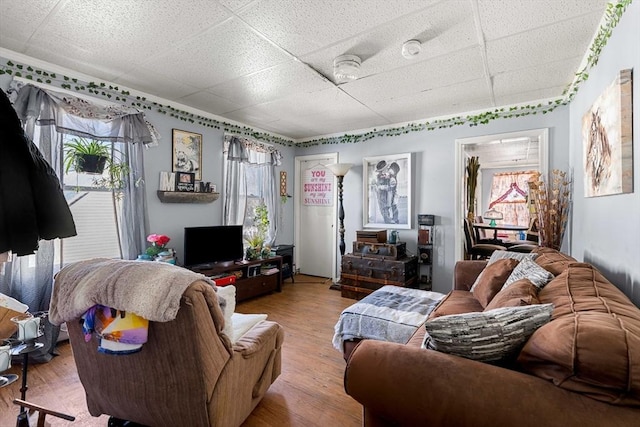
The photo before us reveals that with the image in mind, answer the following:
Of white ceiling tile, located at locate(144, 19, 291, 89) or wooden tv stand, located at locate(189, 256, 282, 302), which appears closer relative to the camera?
white ceiling tile, located at locate(144, 19, 291, 89)

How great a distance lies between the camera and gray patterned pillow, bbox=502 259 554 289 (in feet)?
5.74

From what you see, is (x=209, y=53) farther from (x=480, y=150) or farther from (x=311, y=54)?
(x=480, y=150)

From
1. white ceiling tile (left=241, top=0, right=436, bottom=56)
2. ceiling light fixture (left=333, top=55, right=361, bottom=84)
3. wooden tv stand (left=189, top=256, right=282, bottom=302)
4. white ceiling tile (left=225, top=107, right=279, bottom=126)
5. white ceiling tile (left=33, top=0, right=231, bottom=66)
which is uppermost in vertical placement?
white ceiling tile (left=225, top=107, right=279, bottom=126)

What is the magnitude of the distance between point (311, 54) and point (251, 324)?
2107 mm

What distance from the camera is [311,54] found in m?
2.43

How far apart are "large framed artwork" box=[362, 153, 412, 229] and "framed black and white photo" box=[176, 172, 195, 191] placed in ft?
8.22

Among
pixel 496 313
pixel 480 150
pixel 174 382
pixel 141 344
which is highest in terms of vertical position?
pixel 480 150

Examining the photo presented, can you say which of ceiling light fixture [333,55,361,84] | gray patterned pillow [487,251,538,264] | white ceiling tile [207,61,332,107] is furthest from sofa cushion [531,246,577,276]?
white ceiling tile [207,61,332,107]

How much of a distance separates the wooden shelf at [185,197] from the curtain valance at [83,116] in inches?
22.9

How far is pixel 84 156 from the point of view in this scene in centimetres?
274

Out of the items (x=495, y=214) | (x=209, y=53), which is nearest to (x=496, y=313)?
(x=209, y=53)

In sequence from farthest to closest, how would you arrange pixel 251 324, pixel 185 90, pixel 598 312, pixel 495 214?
pixel 495 214 < pixel 185 90 < pixel 251 324 < pixel 598 312

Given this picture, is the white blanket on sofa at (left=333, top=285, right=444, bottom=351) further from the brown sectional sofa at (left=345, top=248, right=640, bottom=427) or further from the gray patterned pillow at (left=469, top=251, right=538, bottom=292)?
the brown sectional sofa at (left=345, top=248, right=640, bottom=427)

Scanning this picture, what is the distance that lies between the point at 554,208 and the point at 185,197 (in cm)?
413
